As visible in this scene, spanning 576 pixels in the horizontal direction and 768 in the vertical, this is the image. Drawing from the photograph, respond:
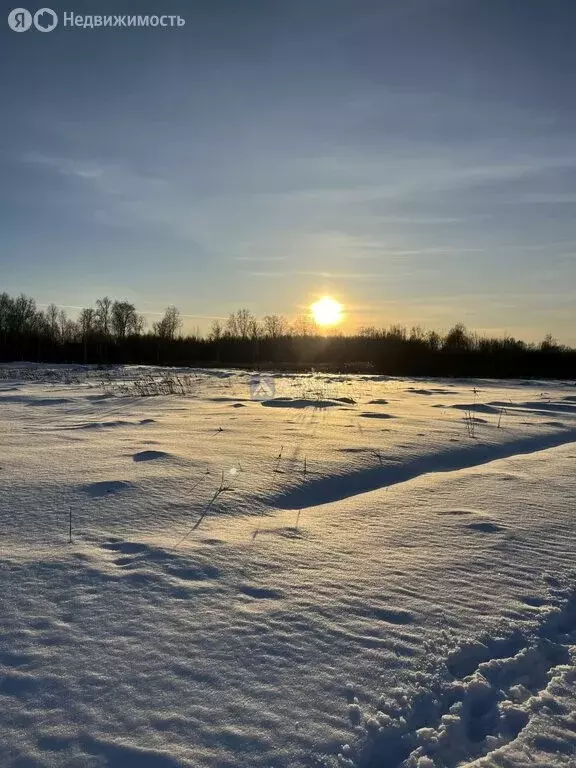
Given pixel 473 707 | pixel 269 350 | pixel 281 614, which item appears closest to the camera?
pixel 473 707

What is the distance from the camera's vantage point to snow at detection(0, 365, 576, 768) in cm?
178

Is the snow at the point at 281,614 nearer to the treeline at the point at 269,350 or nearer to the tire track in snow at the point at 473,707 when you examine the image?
the tire track in snow at the point at 473,707

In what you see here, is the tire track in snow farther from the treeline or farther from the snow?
the treeline

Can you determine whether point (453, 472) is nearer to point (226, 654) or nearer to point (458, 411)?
point (226, 654)

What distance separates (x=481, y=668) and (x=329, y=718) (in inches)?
29.1

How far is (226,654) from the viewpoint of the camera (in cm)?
215

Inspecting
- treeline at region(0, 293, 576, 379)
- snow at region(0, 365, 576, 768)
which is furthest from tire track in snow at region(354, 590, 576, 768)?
treeline at region(0, 293, 576, 379)

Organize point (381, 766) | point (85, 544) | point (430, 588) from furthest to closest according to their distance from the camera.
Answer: point (85, 544) < point (430, 588) < point (381, 766)

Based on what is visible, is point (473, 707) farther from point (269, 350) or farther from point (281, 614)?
point (269, 350)

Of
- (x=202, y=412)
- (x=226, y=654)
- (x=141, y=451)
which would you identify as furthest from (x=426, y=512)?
(x=202, y=412)

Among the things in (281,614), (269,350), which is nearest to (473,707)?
(281,614)

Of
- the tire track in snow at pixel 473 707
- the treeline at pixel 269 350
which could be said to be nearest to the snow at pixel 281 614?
the tire track in snow at pixel 473 707

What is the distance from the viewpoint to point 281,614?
2.46 meters

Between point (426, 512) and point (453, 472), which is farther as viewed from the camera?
point (453, 472)
